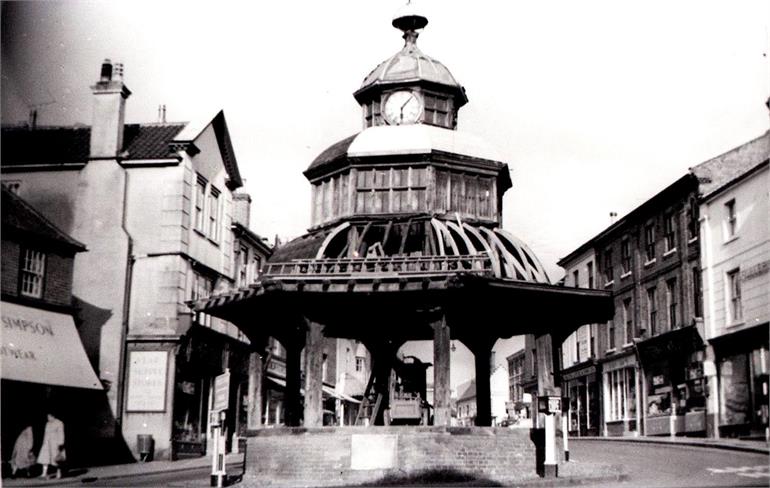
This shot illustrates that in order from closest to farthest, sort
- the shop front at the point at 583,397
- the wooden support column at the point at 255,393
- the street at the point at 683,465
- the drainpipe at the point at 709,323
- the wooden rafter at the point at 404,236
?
the street at the point at 683,465, the wooden rafter at the point at 404,236, the wooden support column at the point at 255,393, the drainpipe at the point at 709,323, the shop front at the point at 583,397

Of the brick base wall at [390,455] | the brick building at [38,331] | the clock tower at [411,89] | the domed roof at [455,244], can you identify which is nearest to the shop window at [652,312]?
the clock tower at [411,89]

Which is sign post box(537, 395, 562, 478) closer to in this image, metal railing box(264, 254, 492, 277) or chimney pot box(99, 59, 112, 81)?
metal railing box(264, 254, 492, 277)

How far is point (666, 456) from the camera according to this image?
27875 mm

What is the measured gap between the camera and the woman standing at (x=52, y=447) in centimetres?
2294

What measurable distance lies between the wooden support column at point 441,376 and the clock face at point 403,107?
8.01 metres

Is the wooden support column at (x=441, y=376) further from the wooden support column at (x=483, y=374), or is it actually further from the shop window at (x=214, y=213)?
the shop window at (x=214, y=213)

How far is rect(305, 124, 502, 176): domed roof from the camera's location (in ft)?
93.8

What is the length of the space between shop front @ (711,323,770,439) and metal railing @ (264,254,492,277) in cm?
671

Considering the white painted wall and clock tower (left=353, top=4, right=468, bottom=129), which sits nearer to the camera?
the white painted wall

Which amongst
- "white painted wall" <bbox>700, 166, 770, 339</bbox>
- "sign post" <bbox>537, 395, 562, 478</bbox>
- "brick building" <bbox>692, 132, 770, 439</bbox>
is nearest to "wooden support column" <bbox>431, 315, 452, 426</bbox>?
"sign post" <bbox>537, 395, 562, 478</bbox>

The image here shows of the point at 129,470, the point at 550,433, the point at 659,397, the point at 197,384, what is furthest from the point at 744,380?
the point at 197,384

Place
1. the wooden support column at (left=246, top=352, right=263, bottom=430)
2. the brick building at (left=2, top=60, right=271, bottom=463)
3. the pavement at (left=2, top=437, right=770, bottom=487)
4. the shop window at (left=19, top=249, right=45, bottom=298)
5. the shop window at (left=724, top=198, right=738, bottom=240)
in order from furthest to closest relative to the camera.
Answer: the wooden support column at (left=246, top=352, right=263, bottom=430), the brick building at (left=2, top=60, right=271, bottom=463), the shop window at (left=19, top=249, right=45, bottom=298), the shop window at (left=724, top=198, right=738, bottom=240), the pavement at (left=2, top=437, right=770, bottom=487)

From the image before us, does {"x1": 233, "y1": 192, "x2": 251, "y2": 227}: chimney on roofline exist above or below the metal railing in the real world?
above

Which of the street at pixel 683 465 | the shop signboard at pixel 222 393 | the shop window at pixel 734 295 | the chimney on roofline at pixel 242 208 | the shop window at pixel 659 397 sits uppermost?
the chimney on roofline at pixel 242 208
